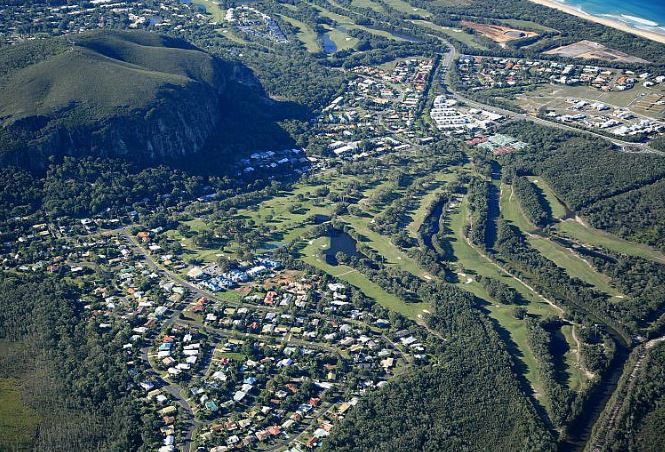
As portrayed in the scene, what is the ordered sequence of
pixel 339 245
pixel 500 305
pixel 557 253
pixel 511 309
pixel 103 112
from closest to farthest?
pixel 511 309 → pixel 500 305 → pixel 557 253 → pixel 339 245 → pixel 103 112

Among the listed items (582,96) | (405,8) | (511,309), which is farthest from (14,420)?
(405,8)

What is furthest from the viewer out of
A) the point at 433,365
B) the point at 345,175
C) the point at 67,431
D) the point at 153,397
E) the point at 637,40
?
the point at 637,40

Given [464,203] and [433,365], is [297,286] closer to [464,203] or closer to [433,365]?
[433,365]

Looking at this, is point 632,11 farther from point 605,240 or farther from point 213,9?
point 605,240

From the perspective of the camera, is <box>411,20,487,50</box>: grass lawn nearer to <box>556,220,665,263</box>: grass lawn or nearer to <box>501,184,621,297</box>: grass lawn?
<box>501,184,621,297</box>: grass lawn

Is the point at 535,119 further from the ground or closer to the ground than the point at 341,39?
further from the ground

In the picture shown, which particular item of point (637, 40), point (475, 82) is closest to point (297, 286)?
point (475, 82)

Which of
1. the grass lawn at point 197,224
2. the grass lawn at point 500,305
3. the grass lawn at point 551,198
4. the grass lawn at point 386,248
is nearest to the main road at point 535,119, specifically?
the grass lawn at point 551,198
